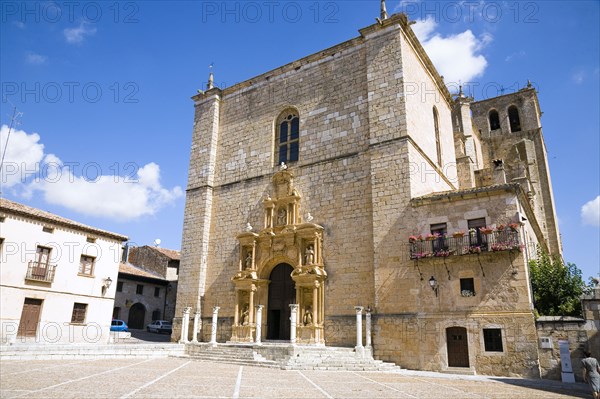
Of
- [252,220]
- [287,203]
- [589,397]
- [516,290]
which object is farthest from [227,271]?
[589,397]

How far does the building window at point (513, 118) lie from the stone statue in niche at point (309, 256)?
2368 centimetres

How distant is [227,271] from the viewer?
740 inches

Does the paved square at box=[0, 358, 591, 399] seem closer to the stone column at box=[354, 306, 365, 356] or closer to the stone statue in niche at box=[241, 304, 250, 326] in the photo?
the stone column at box=[354, 306, 365, 356]

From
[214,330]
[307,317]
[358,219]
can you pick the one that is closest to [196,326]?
[214,330]

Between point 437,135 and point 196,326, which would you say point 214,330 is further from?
point 437,135

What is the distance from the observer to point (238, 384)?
900 cm

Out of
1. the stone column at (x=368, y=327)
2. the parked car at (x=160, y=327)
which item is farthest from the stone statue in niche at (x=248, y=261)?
the parked car at (x=160, y=327)

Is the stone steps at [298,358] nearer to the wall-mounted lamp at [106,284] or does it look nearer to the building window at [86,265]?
the wall-mounted lamp at [106,284]

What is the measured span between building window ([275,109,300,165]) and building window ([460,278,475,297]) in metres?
8.75

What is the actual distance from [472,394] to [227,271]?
39.7 feet

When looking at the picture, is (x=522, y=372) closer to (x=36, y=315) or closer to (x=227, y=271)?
(x=227, y=271)

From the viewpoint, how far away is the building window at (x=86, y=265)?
2128cm

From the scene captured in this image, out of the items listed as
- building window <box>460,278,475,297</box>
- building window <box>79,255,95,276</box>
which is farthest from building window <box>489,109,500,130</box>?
building window <box>79,255,95,276</box>

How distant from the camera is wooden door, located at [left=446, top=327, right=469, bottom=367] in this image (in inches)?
512
